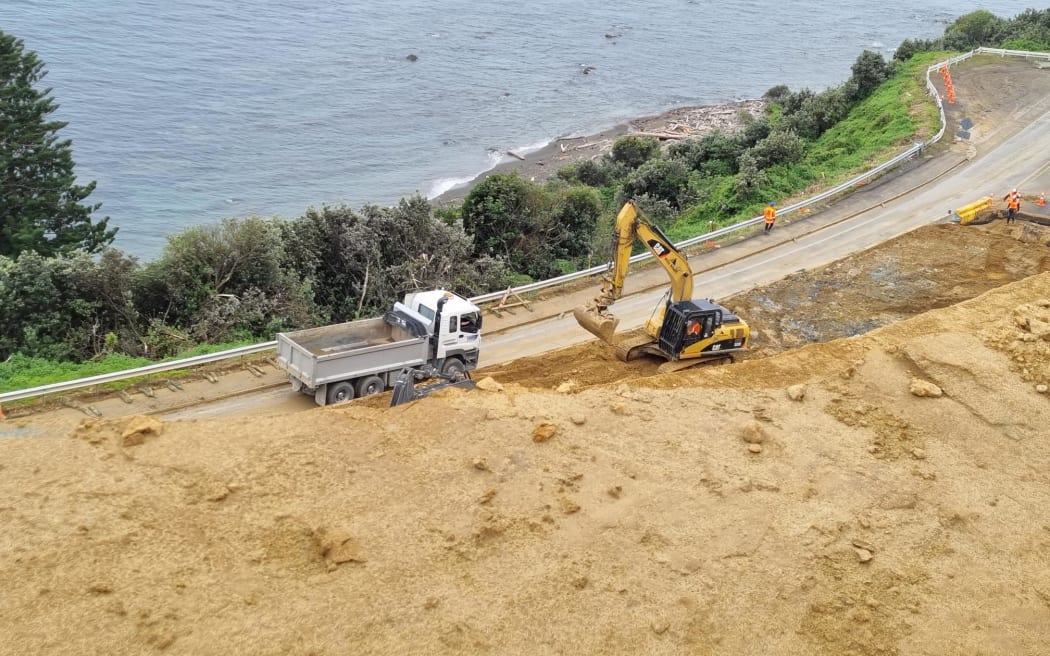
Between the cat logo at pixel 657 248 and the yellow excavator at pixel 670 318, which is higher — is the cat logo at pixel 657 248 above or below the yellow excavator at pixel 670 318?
above

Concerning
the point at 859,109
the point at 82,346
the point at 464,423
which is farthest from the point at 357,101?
the point at 464,423

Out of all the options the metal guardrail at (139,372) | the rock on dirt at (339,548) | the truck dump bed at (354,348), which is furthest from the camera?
the truck dump bed at (354,348)

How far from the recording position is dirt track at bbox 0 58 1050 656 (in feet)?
45.5

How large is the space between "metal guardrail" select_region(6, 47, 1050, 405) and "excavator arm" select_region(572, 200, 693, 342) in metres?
7.15

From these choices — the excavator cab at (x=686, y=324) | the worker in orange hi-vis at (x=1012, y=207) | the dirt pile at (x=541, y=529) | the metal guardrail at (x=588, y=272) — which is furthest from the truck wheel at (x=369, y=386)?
the worker in orange hi-vis at (x=1012, y=207)

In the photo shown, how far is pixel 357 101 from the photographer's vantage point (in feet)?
249

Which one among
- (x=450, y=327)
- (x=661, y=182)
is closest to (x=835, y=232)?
(x=661, y=182)

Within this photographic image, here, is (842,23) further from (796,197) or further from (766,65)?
(796,197)

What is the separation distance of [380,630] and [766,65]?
94.0 meters

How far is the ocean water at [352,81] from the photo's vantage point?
60.8m

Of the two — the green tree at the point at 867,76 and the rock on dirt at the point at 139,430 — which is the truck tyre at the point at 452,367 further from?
the green tree at the point at 867,76

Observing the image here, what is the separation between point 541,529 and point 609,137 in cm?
5882

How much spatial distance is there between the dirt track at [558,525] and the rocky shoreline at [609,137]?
131 feet

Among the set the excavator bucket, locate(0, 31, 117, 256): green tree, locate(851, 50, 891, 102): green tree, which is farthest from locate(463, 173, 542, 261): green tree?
locate(851, 50, 891, 102): green tree
